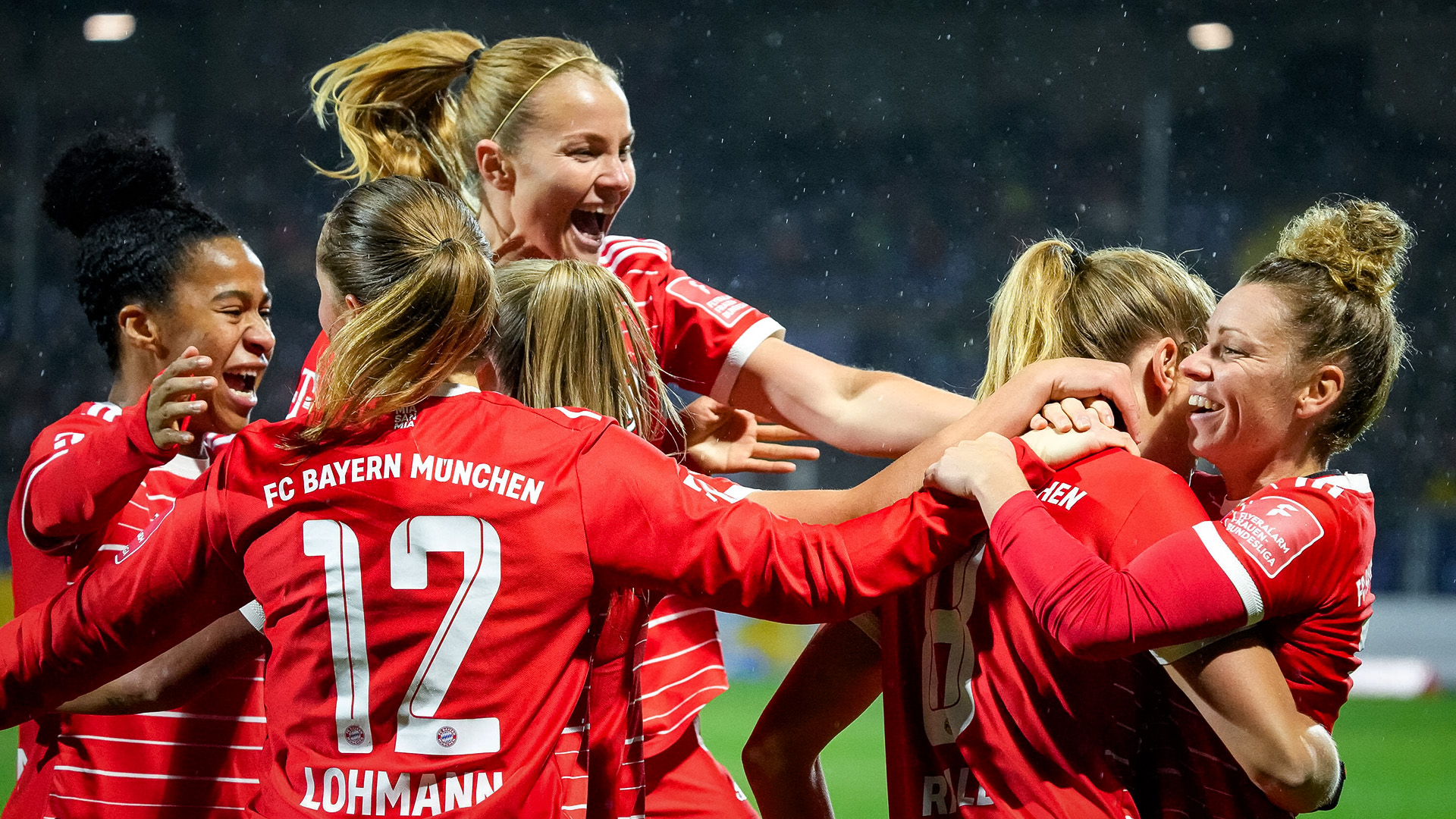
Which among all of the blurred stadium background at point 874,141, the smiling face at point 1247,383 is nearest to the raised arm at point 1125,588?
the smiling face at point 1247,383

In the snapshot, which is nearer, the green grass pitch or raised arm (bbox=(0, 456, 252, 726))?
raised arm (bbox=(0, 456, 252, 726))

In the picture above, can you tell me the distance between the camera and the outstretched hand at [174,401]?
1.96 meters

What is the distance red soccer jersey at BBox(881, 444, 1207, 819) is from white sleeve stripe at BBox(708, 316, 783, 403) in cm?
82

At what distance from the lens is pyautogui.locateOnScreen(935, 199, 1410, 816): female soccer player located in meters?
1.58

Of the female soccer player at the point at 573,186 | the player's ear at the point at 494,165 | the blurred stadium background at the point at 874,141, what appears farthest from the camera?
the blurred stadium background at the point at 874,141

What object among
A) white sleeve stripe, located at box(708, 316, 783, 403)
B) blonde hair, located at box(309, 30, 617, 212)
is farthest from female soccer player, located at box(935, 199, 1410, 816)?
blonde hair, located at box(309, 30, 617, 212)

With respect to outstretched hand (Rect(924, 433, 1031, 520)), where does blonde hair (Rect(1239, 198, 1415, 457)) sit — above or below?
above

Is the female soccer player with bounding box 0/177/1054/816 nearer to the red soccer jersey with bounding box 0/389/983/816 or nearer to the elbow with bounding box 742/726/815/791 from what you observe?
the red soccer jersey with bounding box 0/389/983/816

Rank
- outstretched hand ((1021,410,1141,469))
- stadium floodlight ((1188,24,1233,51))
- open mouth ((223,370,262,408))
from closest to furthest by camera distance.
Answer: outstretched hand ((1021,410,1141,469)) < open mouth ((223,370,262,408)) < stadium floodlight ((1188,24,1233,51))

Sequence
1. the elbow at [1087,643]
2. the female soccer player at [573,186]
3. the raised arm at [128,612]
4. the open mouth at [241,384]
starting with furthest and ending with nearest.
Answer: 1. the open mouth at [241,384]
2. the female soccer player at [573,186]
3. the raised arm at [128,612]
4. the elbow at [1087,643]

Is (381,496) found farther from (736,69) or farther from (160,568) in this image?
(736,69)

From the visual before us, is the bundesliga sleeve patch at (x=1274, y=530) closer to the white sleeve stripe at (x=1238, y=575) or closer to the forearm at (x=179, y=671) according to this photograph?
the white sleeve stripe at (x=1238, y=575)

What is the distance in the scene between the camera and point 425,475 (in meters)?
1.58

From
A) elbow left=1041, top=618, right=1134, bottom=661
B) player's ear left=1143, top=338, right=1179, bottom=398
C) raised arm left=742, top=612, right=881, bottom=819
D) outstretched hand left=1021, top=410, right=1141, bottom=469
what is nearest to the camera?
elbow left=1041, top=618, right=1134, bottom=661
